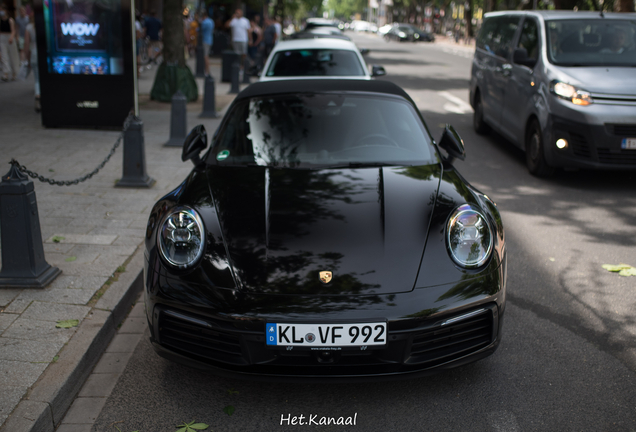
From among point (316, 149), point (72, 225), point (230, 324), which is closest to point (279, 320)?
point (230, 324)

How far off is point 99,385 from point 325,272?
1306mm

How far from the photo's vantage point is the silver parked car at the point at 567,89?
6727 millimetres

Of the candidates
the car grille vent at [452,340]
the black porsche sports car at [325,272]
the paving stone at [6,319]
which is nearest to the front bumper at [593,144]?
the black porsche sports car at [325,272]

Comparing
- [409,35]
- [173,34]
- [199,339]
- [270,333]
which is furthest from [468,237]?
[409,35]

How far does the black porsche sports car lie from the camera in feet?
8.86

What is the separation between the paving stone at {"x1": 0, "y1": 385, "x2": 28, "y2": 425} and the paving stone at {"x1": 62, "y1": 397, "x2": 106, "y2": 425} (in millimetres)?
225

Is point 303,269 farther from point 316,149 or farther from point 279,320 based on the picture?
point 316,149

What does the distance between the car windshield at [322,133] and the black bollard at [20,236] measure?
117 cm

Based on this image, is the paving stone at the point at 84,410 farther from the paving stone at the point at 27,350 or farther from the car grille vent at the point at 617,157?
the car grille vent at the point at 617,157

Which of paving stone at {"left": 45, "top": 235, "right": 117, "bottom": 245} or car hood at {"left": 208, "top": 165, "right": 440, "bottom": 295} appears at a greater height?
car hood at {"left": 208, "top": 165, "right": 440, "bottom": 295}

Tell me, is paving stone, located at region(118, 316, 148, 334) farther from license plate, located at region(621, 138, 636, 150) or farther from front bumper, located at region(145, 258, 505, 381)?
license plate, located at region(621, 138, 636, 150)

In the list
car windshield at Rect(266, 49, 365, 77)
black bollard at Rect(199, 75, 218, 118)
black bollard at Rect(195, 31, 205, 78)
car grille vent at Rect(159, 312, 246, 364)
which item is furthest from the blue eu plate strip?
black bollard at Rect(195, 31, 205, 78)

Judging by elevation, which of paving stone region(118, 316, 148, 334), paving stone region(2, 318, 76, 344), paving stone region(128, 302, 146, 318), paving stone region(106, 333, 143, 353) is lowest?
paving stone region(128, 302, 146, 318)

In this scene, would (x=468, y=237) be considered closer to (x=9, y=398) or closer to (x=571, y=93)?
(x=9, y=398)
